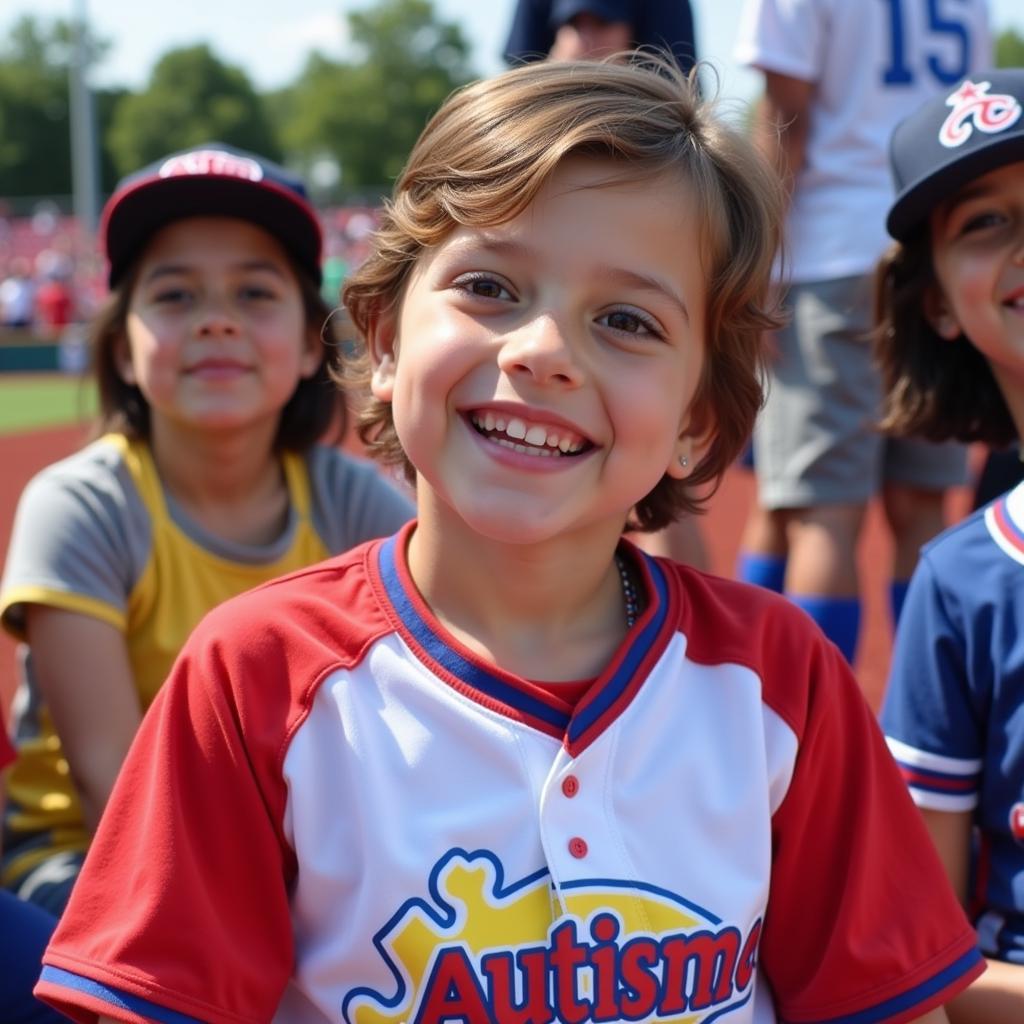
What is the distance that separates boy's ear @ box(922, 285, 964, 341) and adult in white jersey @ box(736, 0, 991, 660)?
0.93m

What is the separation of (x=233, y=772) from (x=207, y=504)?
4.11ft

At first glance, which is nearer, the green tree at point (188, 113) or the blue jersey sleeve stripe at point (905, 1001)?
the blue jersey sleeve stripe at point (905, 1001)

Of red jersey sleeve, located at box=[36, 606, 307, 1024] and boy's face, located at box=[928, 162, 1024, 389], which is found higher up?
boy's face, located at box=[928, 162, 1024, 389]

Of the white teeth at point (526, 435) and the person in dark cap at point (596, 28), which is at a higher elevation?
the person in dark cap at point (596, 28)

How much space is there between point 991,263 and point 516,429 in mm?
999

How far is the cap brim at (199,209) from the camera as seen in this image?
2.59 m

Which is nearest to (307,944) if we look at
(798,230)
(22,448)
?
(798,230)

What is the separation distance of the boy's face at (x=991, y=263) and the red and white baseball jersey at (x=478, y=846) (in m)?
0.80

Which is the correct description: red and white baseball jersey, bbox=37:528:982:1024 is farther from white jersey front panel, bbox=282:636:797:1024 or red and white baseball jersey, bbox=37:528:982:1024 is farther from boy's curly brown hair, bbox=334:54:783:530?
boy's curly brown hair, bbox=334:54:783:530

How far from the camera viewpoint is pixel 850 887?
64.6 inches

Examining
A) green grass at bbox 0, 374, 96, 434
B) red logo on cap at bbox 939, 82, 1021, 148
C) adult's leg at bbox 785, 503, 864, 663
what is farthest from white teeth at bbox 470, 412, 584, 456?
green grass at bbox 0, 374, 96, 434

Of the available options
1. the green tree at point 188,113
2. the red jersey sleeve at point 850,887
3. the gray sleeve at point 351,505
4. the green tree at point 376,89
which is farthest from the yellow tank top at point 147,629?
the green tree at point 188,113

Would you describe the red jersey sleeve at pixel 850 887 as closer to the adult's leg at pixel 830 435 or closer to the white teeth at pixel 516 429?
the white teeth at pixel 516 429

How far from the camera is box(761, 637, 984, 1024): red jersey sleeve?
5.35 ft
